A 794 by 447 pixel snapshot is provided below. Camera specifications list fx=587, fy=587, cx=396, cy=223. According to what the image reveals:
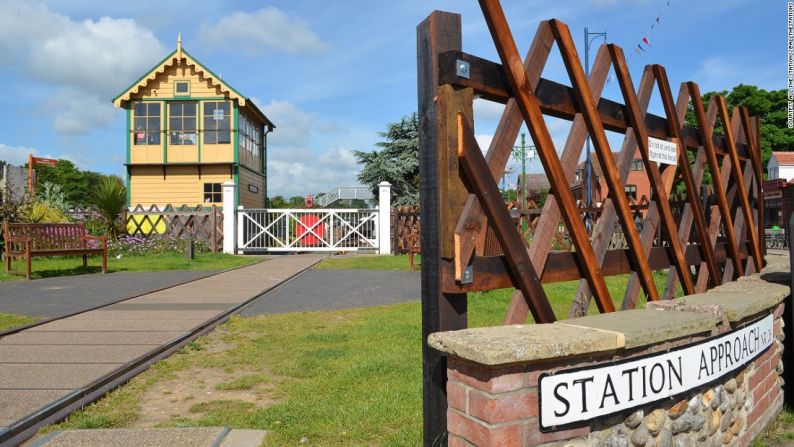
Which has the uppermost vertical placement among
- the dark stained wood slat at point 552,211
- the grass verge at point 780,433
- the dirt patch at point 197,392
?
the dark stained wood slat at point 552,211

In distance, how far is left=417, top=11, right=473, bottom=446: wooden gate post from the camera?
2.52 m

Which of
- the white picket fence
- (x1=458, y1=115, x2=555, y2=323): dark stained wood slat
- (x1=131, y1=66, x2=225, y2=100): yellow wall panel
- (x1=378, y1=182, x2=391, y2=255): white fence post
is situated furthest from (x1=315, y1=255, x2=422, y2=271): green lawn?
(x1=131, y1=66, x2=225, y2=100): yellow wall panel

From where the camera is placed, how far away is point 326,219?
2356 centimetres

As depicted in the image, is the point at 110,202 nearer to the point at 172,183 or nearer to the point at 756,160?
the point at 172,183

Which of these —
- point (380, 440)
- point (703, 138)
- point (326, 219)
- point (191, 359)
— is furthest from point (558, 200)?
point (326, 219)

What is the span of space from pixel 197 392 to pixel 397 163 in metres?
33.1

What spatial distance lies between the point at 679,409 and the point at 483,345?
1452mm

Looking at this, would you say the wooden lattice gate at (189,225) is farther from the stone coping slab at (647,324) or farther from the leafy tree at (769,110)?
the leafy tree at (769,110)

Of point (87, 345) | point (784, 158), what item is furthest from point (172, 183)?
point (784, 158)

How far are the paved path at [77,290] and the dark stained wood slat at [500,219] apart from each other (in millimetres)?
6634

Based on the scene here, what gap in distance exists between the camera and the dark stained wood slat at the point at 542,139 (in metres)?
2.67

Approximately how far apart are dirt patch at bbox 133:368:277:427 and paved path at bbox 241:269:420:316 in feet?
10.6

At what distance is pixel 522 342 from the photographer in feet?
7.38

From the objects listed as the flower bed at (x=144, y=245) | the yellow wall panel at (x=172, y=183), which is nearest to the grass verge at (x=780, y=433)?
the flower bed at (x=144, y=245)
